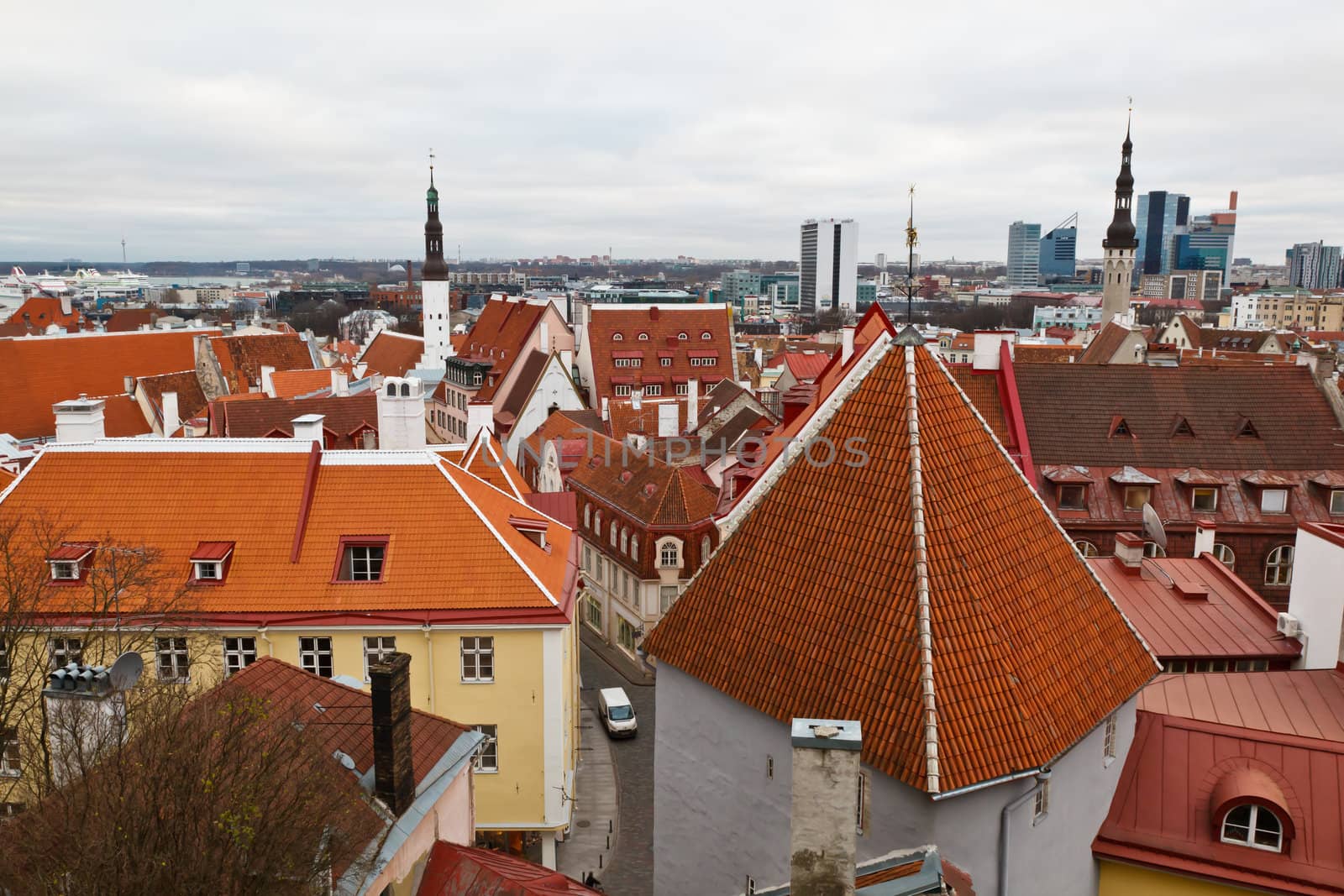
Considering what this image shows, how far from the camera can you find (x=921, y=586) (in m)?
14.5

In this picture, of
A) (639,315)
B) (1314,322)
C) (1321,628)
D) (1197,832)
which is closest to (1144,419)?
(1321,628)

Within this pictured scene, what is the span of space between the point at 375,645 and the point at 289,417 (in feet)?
74.9

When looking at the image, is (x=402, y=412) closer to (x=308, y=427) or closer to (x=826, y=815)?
(x=308, y=427)

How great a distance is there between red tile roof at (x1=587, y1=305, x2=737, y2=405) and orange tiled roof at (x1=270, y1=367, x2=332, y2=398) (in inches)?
845

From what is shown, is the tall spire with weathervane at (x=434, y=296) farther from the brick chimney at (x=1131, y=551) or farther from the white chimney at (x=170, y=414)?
the brick chimney at (x=1131, y=551)

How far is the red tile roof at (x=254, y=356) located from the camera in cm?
6306

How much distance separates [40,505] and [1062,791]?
24.2 metres

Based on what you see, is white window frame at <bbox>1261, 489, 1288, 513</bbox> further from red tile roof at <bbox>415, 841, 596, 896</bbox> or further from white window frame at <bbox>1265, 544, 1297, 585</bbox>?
red tile roof at <bbox>415, 841, 596, 896</bbox>

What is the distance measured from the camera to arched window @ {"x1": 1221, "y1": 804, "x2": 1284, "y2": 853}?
1566cm

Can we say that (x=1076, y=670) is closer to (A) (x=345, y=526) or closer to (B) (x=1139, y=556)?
(B) (x=1139, y=556)

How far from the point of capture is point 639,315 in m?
76.9

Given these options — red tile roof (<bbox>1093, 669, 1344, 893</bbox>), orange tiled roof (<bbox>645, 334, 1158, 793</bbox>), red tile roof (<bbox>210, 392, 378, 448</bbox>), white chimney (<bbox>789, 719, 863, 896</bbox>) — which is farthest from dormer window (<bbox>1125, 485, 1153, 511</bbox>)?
red tile roof (<bbox>210, 392, 378, 448</bbox>)

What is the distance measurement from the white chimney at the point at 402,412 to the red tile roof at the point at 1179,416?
20.9 meters

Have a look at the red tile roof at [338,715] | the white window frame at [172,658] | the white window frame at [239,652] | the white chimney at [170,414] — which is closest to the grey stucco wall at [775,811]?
the red tile roof at [338,715]
